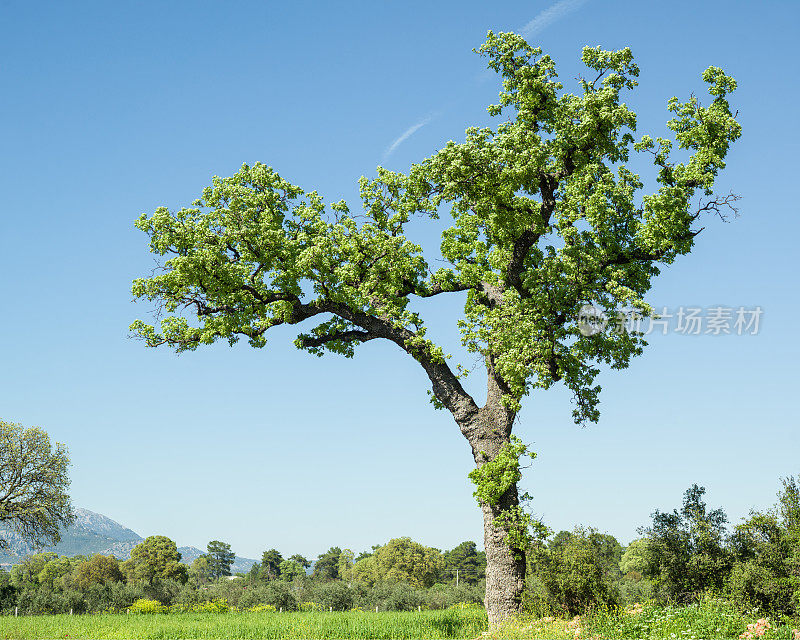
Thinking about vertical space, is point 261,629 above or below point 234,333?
below

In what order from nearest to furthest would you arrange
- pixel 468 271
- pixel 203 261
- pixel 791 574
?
1. pixel 203 261
2. pixel 468 271
3. pixel 791 574

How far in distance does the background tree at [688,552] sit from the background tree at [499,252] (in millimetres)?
12413

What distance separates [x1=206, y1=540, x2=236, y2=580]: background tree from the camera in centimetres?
14412

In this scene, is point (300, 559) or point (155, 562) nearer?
point (155, 562)

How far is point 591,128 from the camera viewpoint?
59.8 feet

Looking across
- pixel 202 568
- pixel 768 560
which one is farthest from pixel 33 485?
pixel 202 568

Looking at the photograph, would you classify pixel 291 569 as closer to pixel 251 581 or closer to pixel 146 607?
pixel 251 581

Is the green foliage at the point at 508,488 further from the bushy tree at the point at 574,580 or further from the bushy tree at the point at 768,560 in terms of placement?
the bushy tree at the point at 768,560

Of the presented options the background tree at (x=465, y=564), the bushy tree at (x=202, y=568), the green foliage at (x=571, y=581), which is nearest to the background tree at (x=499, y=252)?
the green foliage at (x=571, y=581)

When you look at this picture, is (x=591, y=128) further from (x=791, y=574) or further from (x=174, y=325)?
(x=791, y=574)

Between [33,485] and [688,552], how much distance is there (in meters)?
40.5

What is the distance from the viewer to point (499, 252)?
2009 centimetres

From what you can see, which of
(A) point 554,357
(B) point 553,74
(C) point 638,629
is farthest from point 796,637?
(B) point 553,74

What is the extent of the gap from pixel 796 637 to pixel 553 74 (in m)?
15.5
